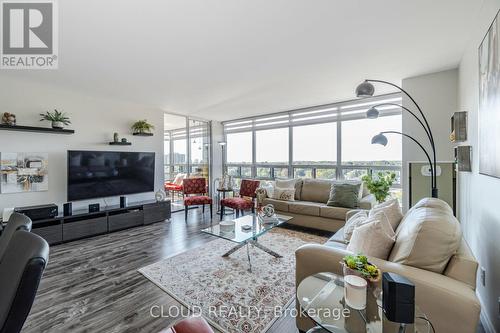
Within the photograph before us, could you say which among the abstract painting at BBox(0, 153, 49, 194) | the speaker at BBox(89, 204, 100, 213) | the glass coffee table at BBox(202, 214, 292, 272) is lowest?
the glass coffee table at BBox(202, 214, 292, 272)

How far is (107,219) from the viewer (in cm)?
389

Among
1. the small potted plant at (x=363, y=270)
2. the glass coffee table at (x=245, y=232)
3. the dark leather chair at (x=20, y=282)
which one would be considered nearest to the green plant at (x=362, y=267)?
the small potted plant at (x=363, y=270)

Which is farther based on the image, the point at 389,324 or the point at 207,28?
the point at 207,28

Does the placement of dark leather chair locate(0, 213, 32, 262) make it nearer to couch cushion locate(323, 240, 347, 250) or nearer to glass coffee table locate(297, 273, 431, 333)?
glass coffee table locate(297, 273, 431, 333)

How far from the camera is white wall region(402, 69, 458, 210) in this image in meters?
3.26

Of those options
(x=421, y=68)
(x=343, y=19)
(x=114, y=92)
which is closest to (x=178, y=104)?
(x=114, y=92)

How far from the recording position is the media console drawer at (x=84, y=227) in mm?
3474

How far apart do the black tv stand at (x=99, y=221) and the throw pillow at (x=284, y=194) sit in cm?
238

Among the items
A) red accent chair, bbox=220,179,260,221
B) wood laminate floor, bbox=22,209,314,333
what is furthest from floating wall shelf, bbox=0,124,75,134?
red accent chair, bbox=220,179,260,221

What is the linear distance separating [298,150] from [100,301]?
4717 millimetres

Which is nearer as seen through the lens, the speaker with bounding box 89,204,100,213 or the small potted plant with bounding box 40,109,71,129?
the small potted plant with bounding box 40,109,71,129

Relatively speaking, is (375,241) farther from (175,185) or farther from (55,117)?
(175,185)

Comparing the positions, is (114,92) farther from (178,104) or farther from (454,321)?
(454,321)

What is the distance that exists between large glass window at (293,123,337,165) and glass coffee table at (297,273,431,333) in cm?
408
